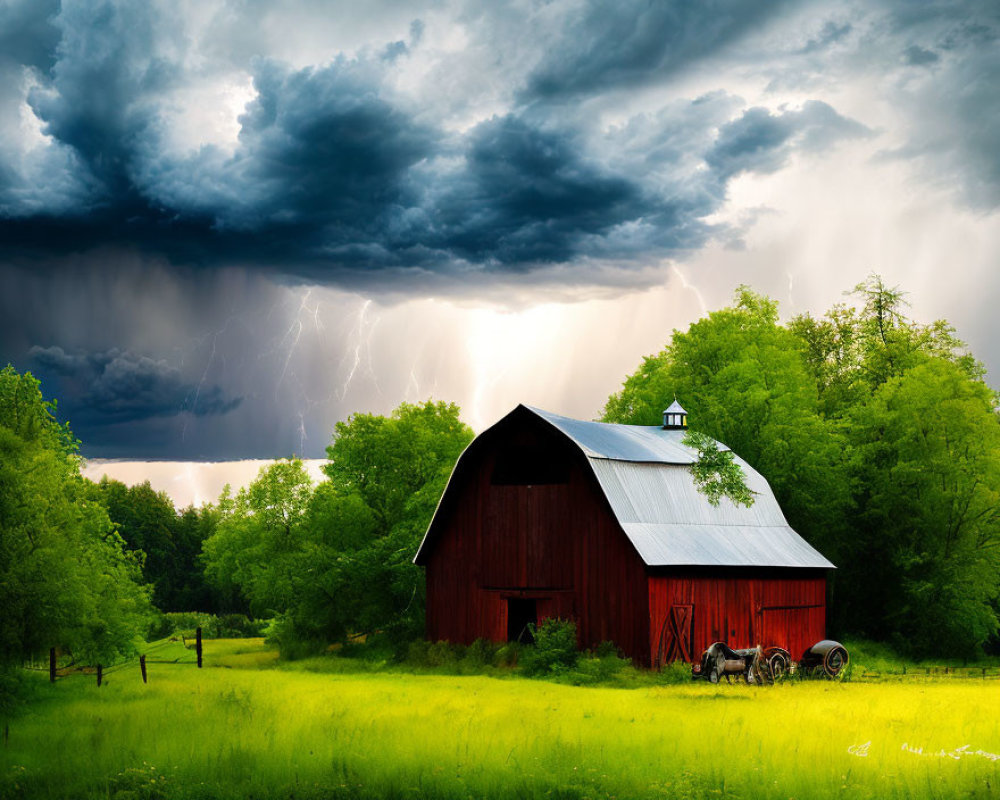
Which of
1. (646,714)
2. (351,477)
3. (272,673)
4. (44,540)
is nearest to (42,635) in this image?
(44,540)

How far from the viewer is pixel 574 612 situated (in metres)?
30.6

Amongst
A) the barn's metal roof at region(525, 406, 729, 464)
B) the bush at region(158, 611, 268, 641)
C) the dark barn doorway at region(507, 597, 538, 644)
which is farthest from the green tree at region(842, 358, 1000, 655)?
the bush at region(158, 611, 268, 641)

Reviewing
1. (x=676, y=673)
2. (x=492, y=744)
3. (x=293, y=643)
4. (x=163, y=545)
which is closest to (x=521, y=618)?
(x=676, y=673)

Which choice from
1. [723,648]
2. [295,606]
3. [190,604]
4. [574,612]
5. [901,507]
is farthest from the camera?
[190,604]

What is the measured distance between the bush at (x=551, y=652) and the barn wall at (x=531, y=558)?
4.40 feet

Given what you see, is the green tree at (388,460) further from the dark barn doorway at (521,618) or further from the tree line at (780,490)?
the dark barn doorway at (521,618)

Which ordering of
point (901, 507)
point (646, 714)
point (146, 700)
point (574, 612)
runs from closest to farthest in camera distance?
point (646, 714) → point (146, 700) → point (574, 612) → point (901, 507)

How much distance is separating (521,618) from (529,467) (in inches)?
220

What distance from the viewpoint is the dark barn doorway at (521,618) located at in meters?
34.1

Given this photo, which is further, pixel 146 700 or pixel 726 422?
pixel 726 422

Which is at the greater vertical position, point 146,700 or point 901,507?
point 901,507

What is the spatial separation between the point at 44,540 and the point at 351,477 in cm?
1941

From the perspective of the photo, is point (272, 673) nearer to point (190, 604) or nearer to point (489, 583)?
point (489, 583)

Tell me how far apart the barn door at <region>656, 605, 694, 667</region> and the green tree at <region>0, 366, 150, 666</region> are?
45.9 ft
